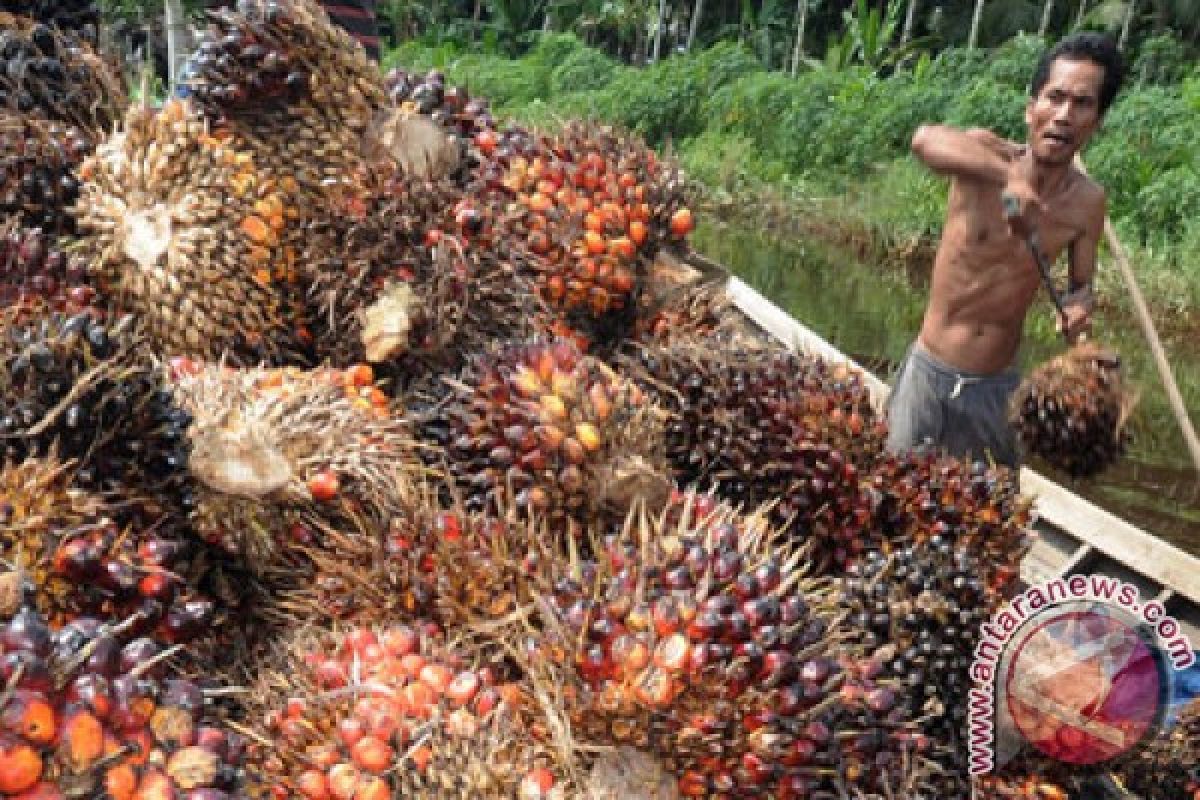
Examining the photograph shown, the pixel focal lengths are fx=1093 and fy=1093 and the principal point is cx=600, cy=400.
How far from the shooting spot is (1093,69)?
344 centimetres

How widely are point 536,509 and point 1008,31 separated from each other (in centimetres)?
2328

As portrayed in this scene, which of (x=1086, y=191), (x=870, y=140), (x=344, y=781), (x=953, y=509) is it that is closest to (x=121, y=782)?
(x=344, y=781)

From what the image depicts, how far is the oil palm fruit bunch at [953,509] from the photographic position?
1.89 metres

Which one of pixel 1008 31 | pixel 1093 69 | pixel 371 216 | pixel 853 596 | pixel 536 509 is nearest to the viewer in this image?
pixel 536 509

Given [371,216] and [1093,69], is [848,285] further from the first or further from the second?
[371,216]

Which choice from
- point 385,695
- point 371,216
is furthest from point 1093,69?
point 385,695

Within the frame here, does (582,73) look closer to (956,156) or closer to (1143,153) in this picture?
(1143,153)

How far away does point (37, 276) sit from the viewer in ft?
5.17

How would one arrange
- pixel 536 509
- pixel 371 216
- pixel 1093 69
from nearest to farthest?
1. pixel 536 509
2. pixel 371 216
3. pixel 1093 69

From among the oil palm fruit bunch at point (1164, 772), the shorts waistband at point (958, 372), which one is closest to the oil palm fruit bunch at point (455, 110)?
the oil palm fruit bunch at point (1164, 772)

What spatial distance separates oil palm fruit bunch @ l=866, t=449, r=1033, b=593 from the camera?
1.89m

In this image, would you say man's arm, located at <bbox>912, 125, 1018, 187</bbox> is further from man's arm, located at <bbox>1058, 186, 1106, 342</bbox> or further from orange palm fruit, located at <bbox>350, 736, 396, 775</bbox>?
orange palm fruit, located at <bbox>350, 736, 396, 775</bbox>

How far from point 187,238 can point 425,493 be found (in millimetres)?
595

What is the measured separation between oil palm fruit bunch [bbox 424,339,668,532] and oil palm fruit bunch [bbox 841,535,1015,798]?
1.20 feet
